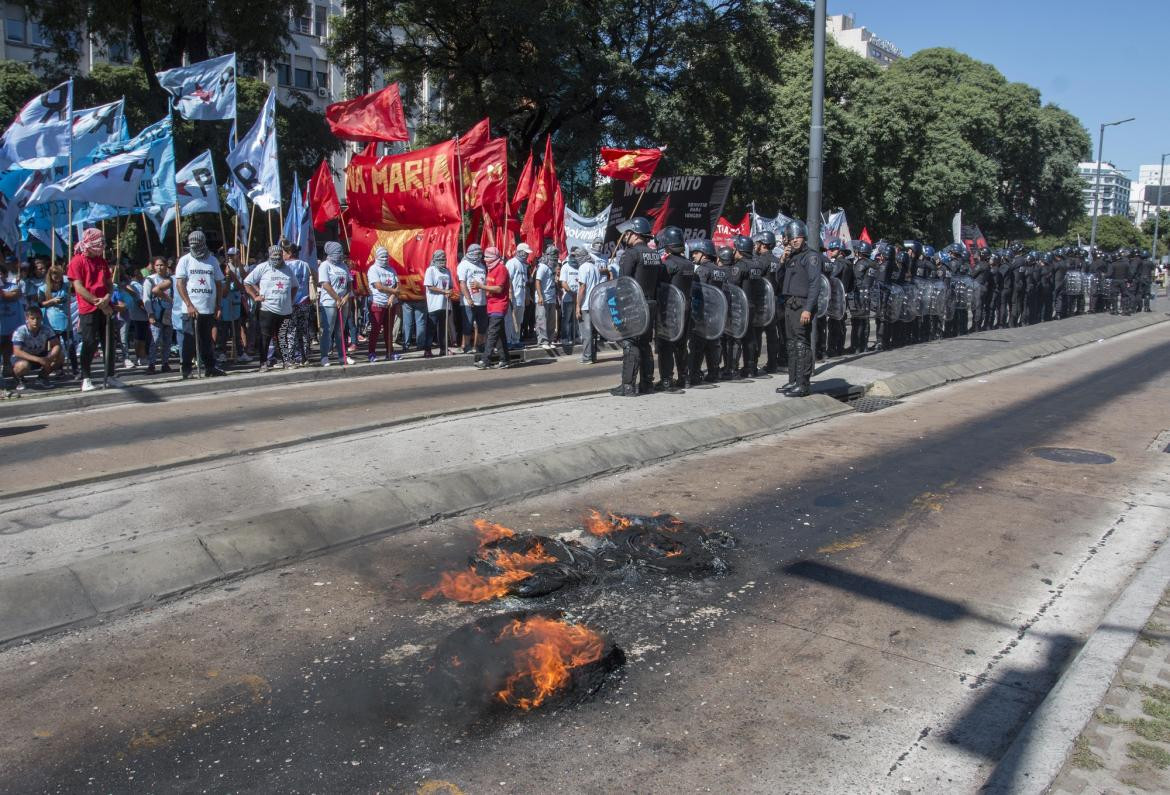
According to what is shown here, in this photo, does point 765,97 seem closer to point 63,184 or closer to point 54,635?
point 63,184

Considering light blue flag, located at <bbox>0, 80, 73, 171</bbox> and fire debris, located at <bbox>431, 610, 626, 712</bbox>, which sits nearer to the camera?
fire debris, located at <bbox>431, 610, 626, 712</bbox>

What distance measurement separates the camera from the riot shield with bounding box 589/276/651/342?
447 inches

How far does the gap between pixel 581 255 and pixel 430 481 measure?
36.3ft

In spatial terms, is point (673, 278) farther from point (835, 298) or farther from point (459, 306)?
point (459, 306)

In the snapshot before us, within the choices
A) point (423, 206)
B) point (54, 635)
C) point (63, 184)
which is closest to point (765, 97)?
point (423, 206)

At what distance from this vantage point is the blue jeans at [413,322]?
1667 centimetres

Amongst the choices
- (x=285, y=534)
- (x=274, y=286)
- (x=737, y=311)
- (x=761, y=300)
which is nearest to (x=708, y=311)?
(x=737, y=311)

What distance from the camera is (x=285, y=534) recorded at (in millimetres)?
6133

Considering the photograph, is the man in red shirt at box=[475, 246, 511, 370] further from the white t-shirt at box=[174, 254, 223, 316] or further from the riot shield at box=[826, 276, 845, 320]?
the riot shield at box=[826, 276, 845, 320]

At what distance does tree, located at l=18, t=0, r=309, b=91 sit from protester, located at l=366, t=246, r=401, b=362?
385 inches

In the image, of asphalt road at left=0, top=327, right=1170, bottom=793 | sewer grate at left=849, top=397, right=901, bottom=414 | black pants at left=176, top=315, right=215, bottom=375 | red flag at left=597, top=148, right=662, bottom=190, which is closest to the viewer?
asphalt road at left=0, top=327, right=1170, bottom=793

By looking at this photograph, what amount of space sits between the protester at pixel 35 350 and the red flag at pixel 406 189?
18.0ft

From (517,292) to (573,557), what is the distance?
10880 mm

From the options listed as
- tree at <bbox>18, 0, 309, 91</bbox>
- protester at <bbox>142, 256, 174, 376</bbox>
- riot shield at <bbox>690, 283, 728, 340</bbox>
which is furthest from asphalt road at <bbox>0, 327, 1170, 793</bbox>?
tree at <bbox>18, 0, 309, 91</bbox>
